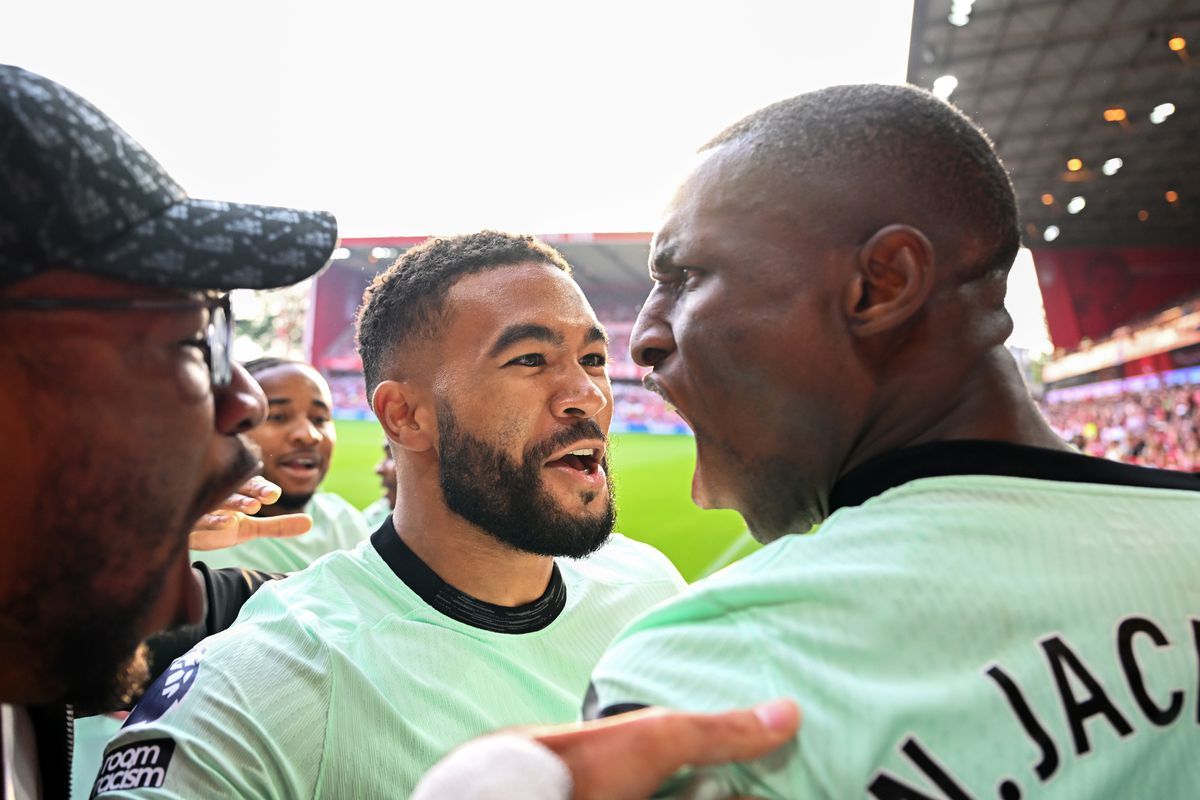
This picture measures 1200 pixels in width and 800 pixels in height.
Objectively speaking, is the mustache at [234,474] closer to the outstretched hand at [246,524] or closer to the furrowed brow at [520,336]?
the outstretched hand at [246,524]

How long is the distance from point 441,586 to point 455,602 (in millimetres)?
57

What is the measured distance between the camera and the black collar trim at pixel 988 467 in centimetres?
101

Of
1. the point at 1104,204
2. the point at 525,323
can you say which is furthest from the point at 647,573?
the point at 1104,204

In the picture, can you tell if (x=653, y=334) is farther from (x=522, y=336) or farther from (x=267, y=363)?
(x=267, y=363)

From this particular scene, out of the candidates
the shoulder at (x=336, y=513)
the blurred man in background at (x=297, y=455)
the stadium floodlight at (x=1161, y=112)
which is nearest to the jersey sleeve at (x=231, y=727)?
the blurred man in background at (x=297, y=455)

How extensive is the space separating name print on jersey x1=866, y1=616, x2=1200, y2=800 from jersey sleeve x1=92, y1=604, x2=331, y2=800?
129cm

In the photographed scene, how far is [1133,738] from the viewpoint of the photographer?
88 centimetres

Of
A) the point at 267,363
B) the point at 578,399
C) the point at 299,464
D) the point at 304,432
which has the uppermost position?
the point at 578,399

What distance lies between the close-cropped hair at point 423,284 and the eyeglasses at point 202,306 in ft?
4.55

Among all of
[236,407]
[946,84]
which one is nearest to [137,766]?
[236,407]

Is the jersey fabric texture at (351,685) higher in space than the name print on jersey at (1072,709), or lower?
lower

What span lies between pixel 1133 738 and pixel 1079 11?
701 inches

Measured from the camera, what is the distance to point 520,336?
248cm

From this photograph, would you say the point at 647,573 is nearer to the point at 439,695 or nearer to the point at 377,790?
the point at 439,695
